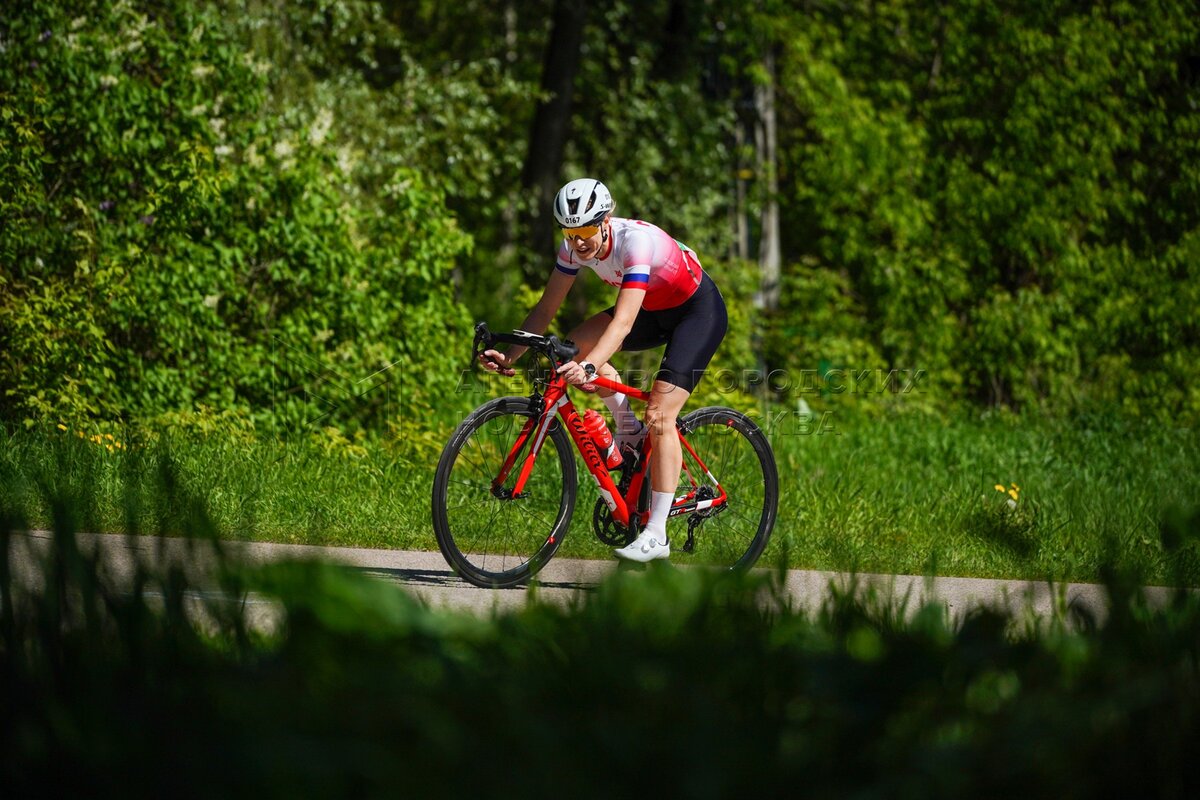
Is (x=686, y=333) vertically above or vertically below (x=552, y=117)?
below

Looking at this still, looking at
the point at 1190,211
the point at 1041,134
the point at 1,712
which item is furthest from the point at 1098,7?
the point at 1,712

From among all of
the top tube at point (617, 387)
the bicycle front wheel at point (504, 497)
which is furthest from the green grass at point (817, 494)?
the top tube at point (617, 387)

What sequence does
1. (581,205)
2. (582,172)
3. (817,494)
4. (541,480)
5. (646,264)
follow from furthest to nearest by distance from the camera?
(582,172), (817,494), (541,480), (646,264), (581,205)

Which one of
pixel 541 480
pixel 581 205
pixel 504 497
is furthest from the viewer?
pixel 541 480

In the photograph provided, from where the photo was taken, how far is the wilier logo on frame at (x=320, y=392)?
8539mm

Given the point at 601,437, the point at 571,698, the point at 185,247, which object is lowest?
the point at 571,698

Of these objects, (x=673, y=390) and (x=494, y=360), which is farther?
(x=673, y=390)

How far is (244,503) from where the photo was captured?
6.06 metres

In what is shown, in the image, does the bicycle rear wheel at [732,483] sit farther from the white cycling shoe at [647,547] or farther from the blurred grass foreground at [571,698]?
the blurred grass foreground at [571,698]

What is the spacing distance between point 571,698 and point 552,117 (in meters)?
14.0

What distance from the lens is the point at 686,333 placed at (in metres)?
5.58

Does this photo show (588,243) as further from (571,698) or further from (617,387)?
(571,698)

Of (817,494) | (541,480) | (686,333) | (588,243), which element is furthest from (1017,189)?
(541,480)

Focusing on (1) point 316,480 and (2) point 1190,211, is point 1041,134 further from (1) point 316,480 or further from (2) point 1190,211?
(1) point 316,480
